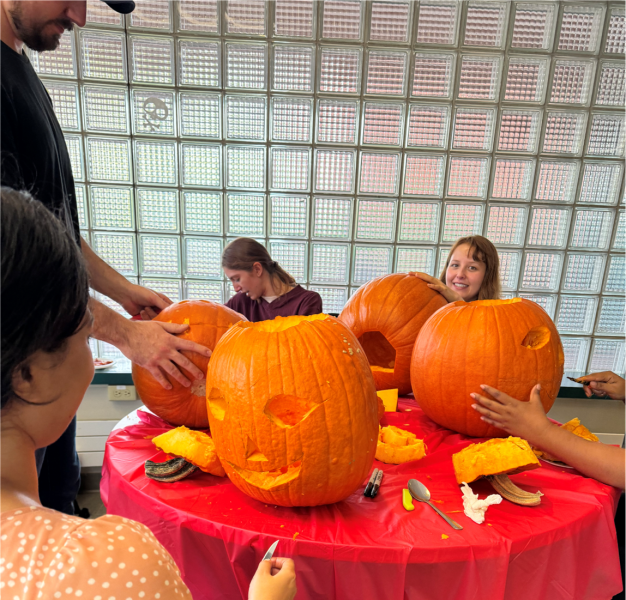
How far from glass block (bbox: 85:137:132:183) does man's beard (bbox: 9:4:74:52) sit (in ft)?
4.62

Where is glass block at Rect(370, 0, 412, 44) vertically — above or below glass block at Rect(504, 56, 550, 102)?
above

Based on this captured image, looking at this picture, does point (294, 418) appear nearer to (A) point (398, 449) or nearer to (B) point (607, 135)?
(A) point (398, 449)

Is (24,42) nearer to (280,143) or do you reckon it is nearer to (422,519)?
(422,519)

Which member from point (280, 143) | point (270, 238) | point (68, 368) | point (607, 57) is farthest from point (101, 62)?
point (607, 57)

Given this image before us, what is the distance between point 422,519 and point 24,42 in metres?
1.32

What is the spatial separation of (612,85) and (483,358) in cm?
228

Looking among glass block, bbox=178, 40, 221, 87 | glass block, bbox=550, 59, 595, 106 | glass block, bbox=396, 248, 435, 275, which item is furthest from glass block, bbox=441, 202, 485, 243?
glass block, bbox=178, 40, 221, 87

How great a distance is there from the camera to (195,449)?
2.57 ft

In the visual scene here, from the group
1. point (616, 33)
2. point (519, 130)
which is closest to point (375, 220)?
point (519, 130)

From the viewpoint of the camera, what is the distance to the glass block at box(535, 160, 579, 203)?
7.66 ft

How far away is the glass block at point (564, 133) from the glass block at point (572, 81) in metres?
0.08

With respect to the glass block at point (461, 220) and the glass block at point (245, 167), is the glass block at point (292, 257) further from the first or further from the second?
the glass block at point (461, 220)

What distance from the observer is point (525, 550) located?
2.08 ft

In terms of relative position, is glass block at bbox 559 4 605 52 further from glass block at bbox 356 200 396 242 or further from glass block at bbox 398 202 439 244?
glass block at bbox 356 200 396 242
